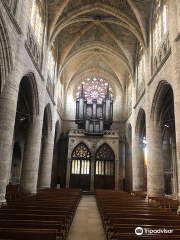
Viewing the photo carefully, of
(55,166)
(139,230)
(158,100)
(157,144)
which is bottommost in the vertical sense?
(139,230)

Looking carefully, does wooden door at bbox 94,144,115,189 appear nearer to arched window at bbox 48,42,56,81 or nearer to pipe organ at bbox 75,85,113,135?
pipe organ at bbox 75,85,113,135

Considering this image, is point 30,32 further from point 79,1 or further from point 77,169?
point 77,169

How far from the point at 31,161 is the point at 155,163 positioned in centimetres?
799

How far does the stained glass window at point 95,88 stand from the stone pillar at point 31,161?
15213mm

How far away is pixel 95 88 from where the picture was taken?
29375 mm

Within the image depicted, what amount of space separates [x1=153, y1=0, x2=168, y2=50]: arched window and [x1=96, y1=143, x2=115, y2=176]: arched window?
12.9 meters

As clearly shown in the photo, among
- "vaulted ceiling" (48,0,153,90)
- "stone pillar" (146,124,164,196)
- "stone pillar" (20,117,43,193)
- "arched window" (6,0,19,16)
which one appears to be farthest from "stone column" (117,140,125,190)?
"arched window" (6,0,19,16)

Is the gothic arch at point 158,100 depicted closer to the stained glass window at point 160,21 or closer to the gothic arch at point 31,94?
the stained glass window at point 160,21

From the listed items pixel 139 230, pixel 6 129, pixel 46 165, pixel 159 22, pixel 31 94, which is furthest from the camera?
pixel 46 165

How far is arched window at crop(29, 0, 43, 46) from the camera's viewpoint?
1377 centimetres

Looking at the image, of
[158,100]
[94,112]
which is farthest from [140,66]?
[94,112]

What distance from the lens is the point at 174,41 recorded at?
36.8ft

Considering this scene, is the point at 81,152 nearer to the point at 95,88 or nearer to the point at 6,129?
the point at 95,88

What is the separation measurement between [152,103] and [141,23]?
21.7 ft
